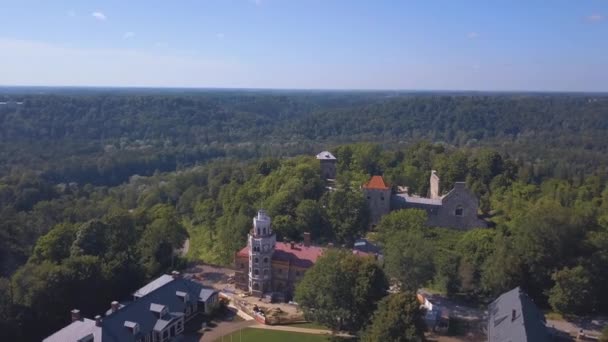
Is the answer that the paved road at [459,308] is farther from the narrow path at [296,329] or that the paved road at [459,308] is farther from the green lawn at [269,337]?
the green lawn at [269,337]

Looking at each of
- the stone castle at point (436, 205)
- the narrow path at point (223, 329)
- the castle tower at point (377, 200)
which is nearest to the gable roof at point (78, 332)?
the narrow path at point (223, 329)

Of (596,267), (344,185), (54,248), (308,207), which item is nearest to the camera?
(596,267)

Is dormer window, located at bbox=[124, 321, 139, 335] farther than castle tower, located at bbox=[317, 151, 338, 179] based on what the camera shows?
No

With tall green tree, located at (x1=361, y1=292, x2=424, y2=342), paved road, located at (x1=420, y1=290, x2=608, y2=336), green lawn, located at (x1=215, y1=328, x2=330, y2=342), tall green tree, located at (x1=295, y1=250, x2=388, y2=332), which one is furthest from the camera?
paved road, located at (x1=420, y1=290, x2=608, y2=336)

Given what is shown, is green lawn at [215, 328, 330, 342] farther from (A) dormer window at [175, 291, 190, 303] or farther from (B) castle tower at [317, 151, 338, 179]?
(B) castle tower at [317, 151, 338, 179]

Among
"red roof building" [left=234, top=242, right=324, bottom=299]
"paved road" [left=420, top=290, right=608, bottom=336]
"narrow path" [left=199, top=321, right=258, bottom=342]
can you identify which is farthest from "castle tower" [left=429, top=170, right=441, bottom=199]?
"narrow path" [left=199, top=321, right=258, bottom=342]

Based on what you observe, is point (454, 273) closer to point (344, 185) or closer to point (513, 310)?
point (513, 310)

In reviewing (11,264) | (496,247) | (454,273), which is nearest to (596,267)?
(496,247)

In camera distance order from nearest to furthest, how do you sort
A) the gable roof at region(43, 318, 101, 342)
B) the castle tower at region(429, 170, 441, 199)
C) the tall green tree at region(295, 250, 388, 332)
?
the gable roof at region(43, 318, 101, 342) → the tall green tree at region(295, 250, 388, 332) → the castle tower at region(429, 170, 441, 199)
